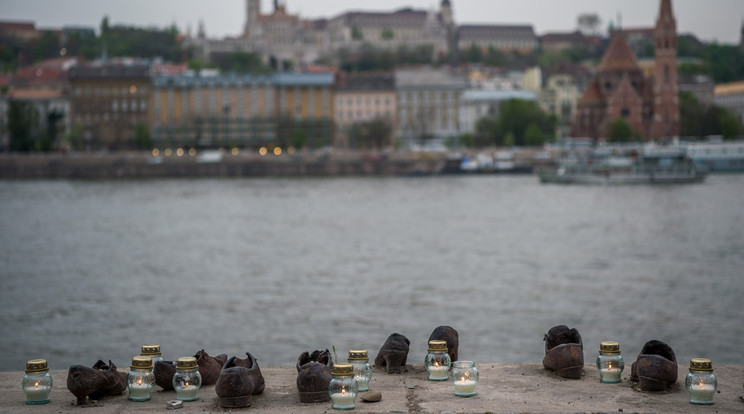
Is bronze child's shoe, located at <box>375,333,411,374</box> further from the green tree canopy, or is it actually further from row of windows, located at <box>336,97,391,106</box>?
row of windows, located at <box>336,97,391,106</box>

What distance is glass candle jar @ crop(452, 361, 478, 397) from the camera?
5855 mm

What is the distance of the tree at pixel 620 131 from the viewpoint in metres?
77.1

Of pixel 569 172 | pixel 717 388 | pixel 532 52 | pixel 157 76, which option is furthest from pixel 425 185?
pixel 532 52

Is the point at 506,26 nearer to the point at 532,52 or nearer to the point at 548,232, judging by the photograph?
the point at 532,52

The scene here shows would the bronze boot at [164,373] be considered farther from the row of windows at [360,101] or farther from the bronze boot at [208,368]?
the row of windows at [360,101]

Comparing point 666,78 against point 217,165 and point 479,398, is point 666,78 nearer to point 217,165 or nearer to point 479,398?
point 217,165

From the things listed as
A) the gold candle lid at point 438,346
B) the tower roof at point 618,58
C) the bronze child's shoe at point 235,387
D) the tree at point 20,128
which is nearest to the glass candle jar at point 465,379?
the gold candle lid at point 438,346

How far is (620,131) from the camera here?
77.2 m

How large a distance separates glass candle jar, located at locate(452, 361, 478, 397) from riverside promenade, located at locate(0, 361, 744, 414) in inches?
1.8

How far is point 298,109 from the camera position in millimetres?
85188

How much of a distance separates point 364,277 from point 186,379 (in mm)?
15071

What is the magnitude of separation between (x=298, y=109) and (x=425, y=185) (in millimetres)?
23657

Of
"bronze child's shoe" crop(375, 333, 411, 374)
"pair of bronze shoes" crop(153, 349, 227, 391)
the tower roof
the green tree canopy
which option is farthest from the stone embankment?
"pair of bronze shoes" crop(153, 349, 227, 391)

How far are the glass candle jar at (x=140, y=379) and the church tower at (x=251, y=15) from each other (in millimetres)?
144913
